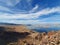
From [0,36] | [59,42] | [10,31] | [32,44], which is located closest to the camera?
[59,42]

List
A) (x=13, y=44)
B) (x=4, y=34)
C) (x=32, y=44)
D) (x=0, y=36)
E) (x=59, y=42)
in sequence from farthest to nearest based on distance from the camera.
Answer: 1. (x=4, y=34)
2. (x=0, y=36)
3. (x=13, y=44)
4. (x=32, y=44)
5. (x=59, y=42)

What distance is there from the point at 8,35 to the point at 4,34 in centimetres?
129

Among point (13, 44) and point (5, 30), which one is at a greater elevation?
point (5, 30)

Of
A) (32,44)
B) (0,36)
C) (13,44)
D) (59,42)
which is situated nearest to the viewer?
(59,42)

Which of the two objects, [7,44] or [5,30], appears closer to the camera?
[7,44]

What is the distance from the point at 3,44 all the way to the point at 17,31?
1461 centimetres

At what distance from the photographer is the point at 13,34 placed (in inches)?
1703

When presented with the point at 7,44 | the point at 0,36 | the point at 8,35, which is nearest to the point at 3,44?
the point at 7,44

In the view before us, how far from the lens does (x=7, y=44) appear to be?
32.1 m

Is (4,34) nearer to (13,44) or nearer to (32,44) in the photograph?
(13,44)

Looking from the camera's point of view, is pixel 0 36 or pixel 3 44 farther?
pixel 0 36

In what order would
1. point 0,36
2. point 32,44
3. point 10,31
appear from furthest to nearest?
point 10,31 → point 0,36 → point 32,44

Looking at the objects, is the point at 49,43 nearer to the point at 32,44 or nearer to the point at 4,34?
the point at 32,44

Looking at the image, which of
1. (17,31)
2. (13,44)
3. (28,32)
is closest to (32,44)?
(13,44)
